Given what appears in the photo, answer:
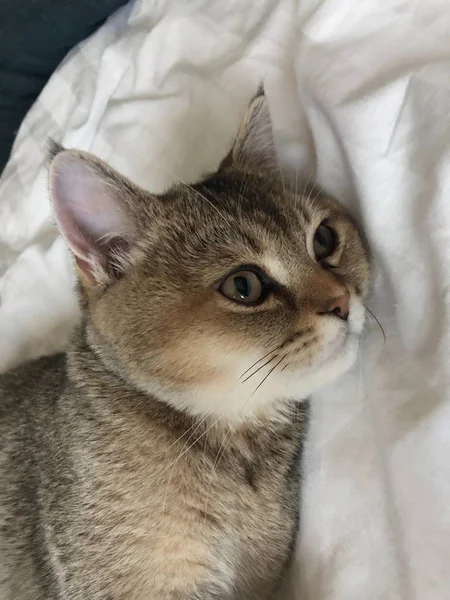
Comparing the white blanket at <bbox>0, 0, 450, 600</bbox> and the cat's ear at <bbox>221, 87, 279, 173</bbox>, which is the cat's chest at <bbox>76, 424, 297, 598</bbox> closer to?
the white blanket at <bbox>0, 0, 450, 600</bbox>

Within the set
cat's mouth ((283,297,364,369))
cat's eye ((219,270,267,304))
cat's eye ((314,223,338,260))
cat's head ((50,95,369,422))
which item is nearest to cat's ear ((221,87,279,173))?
cat's head ((50,95,369,422))

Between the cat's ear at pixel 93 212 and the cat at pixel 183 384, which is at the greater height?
the cat's ear at pixel 93 212

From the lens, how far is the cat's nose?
3.58 ft

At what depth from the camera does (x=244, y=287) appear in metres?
1.13

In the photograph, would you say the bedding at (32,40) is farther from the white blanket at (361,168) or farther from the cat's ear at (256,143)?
the cat's ear at (256,143)

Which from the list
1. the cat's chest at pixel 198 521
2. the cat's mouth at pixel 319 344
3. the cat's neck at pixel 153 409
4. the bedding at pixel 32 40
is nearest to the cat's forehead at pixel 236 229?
the cat's mouth at pixel 319 344

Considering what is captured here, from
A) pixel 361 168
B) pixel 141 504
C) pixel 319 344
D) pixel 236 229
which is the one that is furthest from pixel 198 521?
pixel 361 168

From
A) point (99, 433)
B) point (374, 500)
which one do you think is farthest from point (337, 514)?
point (99, 433)

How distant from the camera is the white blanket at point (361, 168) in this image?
3.44 feet

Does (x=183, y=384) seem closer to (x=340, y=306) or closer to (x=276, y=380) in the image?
(x=276, y=380)

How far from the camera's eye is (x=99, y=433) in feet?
3.94

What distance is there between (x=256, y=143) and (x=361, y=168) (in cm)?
32

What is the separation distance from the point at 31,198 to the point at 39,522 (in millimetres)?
953

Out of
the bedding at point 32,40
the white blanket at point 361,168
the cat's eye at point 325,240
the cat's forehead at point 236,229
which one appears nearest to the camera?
the white blanket at point 361,168
